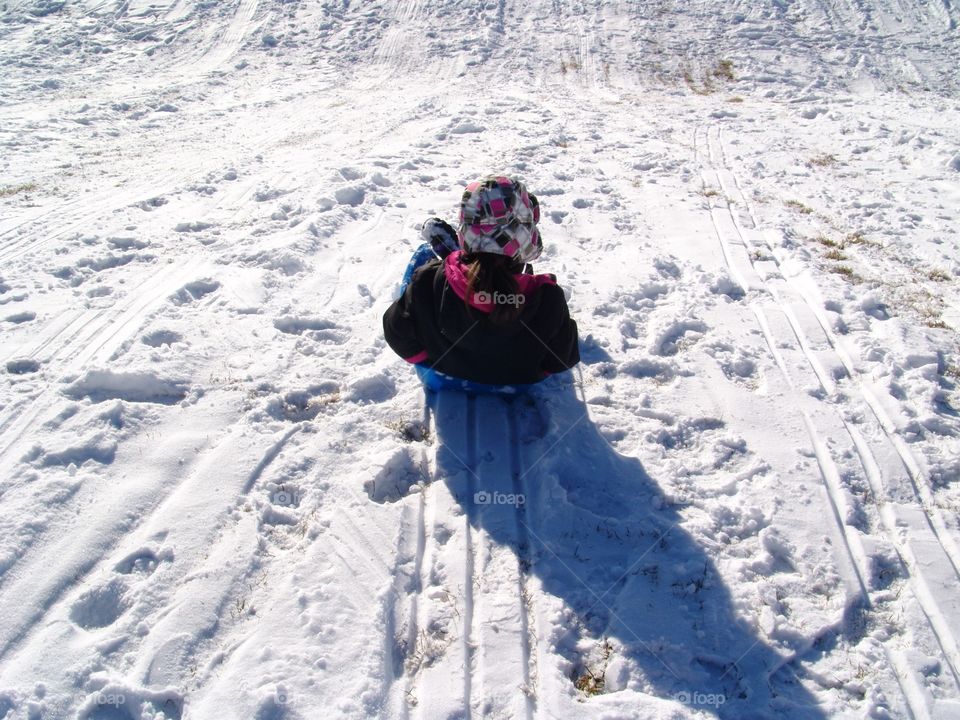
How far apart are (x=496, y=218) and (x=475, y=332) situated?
2.12ft

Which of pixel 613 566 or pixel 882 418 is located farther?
pixel 882 418

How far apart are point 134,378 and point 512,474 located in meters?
2.58

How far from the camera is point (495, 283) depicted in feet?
11.7

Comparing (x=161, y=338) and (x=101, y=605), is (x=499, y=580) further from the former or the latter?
(x=161, y=338)

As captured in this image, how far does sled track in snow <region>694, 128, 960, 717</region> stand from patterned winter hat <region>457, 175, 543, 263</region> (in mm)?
2249

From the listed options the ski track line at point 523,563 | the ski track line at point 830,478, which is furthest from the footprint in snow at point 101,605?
the ski track line at point 830,478

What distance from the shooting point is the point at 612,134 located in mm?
9891

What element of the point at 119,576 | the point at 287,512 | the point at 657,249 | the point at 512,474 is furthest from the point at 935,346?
the point at 119,576

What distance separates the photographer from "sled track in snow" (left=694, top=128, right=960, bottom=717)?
3219 millimetres

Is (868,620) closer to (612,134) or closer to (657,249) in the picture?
(657,249)

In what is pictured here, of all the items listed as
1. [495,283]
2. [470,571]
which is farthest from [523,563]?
[495,283]

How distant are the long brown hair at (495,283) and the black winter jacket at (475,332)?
12cm

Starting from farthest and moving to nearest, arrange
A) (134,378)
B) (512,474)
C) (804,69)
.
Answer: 1. (804,69)
2. (134,378)
3. (512,474)

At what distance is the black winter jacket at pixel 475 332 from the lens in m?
3.82
